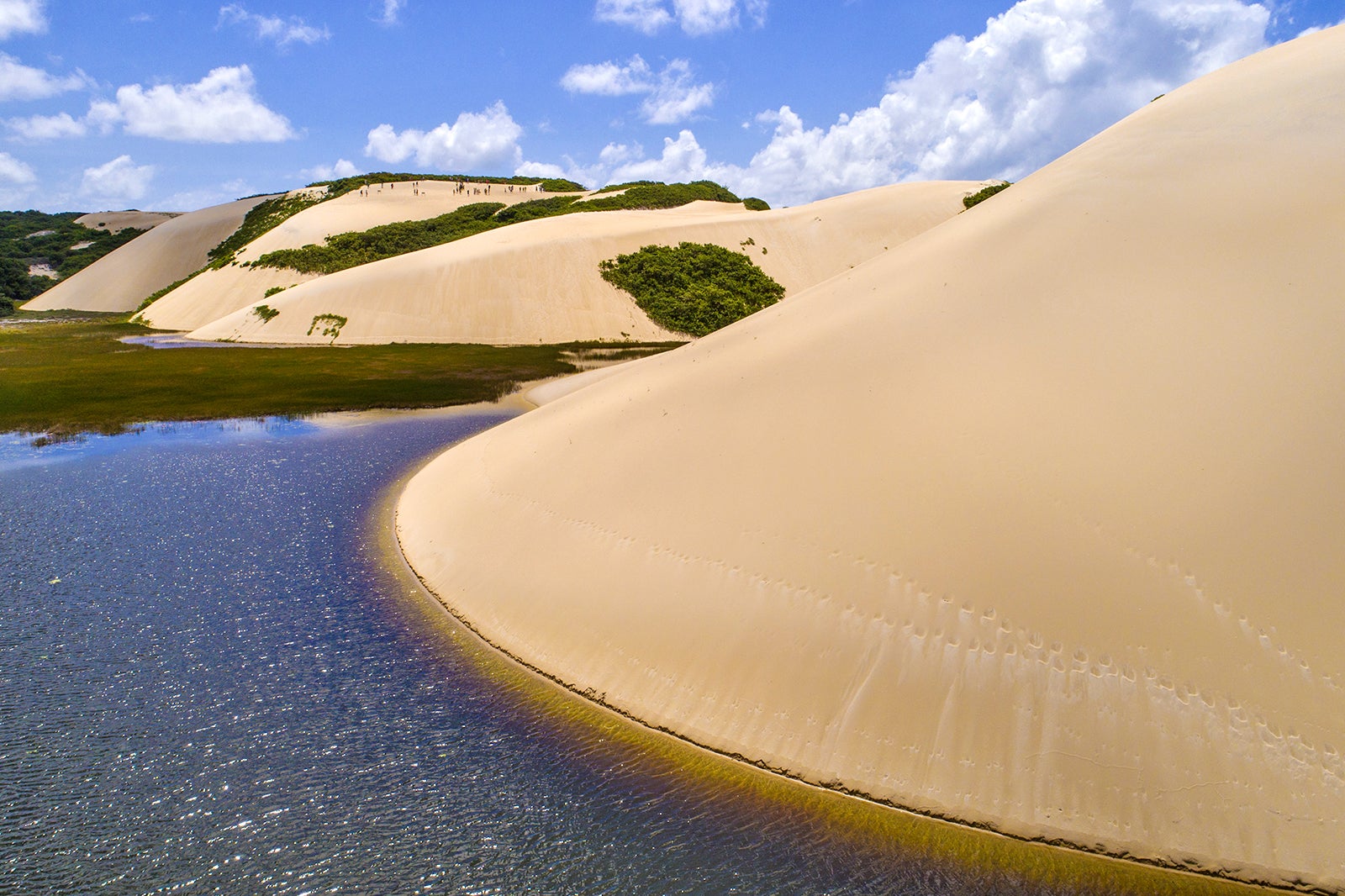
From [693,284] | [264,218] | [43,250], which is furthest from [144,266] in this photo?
[693,284]

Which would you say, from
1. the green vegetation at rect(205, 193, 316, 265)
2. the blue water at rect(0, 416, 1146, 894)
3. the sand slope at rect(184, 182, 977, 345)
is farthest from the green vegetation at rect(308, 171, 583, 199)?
the blue water at rect(0, 416, 1146, 894)

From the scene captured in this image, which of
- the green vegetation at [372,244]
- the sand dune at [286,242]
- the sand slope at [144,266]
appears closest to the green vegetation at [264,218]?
the sand slope at [144,266]

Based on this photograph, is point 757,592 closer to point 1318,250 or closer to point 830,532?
point 830,532

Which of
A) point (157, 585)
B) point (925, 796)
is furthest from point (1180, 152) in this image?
point (157, 585)

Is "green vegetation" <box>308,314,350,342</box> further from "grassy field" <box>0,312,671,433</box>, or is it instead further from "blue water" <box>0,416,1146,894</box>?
"blue water" <box>0,416,1146,894</box>

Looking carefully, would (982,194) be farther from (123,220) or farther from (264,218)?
(123,220)

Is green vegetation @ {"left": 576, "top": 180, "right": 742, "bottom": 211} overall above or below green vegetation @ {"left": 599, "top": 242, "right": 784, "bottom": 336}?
above
